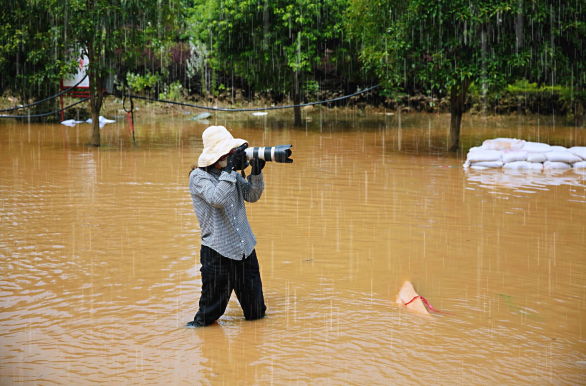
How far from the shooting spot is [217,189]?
422 centimetres

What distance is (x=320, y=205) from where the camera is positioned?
9.11 metres

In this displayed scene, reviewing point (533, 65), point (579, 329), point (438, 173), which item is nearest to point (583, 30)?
point (533, 65)

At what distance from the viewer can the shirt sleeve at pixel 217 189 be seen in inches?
166

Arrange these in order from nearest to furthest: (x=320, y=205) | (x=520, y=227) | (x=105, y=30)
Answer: (x=520, y=227) < (x=320, y=205) < (x=105, y=30)

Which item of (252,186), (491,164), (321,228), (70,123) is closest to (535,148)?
(491,164)

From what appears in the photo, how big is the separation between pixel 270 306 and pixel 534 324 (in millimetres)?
2143

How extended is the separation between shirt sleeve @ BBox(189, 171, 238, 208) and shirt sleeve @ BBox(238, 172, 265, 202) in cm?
17

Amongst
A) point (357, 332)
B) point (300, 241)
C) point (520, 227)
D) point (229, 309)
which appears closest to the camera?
point (357, 332)

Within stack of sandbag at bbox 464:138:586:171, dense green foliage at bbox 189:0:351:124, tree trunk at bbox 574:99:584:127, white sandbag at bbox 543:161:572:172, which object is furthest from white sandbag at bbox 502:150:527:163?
tree trunk at bbox 574:99:584:127

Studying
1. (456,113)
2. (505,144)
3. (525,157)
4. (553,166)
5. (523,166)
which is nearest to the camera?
(553,166)

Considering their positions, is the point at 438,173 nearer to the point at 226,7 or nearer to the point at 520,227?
the point at 520,227

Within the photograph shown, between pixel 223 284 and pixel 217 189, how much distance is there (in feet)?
2.41

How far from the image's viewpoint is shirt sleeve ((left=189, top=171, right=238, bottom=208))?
4.21m

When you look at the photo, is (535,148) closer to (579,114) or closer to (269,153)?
(269,153)
